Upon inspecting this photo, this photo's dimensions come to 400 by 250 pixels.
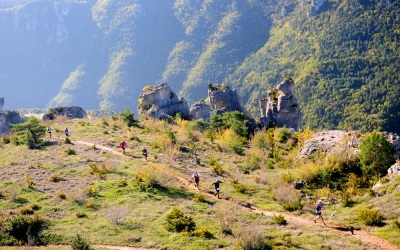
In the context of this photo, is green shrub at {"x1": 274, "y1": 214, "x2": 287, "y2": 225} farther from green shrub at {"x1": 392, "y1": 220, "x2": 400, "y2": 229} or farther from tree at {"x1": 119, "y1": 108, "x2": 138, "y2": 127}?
tree at {"x1": 119, "y1": 108, "x2": 138, "y2": 127}

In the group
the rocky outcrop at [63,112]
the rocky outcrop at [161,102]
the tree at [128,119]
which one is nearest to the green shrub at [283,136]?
the tree at [128,119]

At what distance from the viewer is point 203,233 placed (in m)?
18.6

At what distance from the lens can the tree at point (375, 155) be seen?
26375mm

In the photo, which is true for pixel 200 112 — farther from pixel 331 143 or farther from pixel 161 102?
pixel 331 143

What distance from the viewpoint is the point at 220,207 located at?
22.5 meters

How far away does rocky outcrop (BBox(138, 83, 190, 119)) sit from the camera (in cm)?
6412

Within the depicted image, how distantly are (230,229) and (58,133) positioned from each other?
3455 centimetres

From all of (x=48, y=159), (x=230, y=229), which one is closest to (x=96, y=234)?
(x=230, y=229)

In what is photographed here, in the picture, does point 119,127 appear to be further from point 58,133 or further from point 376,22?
point 376,22

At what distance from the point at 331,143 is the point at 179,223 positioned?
1864 cm

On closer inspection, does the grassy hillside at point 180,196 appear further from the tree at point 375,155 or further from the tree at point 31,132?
the tree at point 375,155

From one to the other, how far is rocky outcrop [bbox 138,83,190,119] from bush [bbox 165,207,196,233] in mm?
42333

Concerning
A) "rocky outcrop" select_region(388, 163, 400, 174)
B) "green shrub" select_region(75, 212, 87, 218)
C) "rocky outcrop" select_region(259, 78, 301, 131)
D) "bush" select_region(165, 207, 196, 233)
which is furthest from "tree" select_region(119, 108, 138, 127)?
"rocky outcrop" select_region(388, 163, 400, 174)

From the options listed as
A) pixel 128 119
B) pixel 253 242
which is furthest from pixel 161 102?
pixel 253 242
